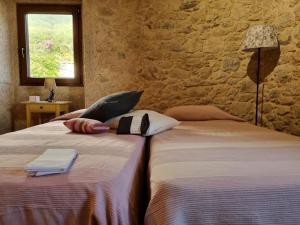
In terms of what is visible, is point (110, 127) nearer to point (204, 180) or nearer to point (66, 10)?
point (204, 180)

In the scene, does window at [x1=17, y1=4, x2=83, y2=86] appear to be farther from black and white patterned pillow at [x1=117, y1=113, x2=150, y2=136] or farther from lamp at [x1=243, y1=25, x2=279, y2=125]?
lamp at [x1=243, y1=25, x2=279, y2=125]

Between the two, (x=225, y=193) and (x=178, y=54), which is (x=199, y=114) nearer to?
(x=178, y=54)

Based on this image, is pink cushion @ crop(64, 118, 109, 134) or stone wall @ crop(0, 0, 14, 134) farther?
stone wall @ crop(0, 0, 14, 134)

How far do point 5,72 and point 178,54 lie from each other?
245cm

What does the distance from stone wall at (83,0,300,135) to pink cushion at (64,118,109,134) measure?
61.1 inches

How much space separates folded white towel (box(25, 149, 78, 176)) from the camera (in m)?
1.03

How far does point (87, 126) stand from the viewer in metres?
1.88

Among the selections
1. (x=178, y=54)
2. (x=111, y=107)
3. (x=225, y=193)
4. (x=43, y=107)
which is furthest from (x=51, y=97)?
(x=225, y=193)

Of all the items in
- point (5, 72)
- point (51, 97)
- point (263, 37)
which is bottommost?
point (51, 97)

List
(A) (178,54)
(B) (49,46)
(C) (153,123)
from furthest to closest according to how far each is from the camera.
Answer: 1. (B) (49,46)
2. (A) (178,54)
3. (C) (153,123)

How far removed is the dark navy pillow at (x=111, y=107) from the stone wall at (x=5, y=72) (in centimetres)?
223

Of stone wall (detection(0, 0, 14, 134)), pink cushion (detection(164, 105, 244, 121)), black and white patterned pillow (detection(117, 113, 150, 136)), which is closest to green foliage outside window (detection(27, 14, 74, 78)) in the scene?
stone wall (detection(0, 0, 14, 134))

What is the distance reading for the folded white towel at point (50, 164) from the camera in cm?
103

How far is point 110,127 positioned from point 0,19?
8.94ft
